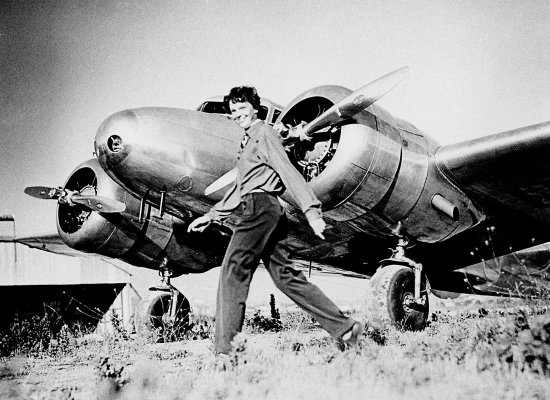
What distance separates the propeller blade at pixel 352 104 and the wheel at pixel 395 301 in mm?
2014

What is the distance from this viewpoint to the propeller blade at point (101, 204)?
7.07 meters

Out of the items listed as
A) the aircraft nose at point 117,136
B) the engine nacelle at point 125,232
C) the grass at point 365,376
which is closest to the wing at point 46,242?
the engine nacelle at point 125,232

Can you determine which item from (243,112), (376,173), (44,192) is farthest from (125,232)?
(243,112)

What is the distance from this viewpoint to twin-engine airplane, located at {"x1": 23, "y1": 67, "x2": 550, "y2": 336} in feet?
18.8

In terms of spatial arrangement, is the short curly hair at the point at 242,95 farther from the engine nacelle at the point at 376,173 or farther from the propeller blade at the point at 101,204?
the propeller blade at the point at 101,204

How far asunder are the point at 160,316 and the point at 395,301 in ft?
12.6

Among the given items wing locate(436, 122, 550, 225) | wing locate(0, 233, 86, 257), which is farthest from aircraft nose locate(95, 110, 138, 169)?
wing locate(0, 233, 86, 257)

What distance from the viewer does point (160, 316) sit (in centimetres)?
798

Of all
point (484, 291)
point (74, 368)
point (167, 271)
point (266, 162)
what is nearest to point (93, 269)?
point (167, 271)

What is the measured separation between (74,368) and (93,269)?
78.8 feet

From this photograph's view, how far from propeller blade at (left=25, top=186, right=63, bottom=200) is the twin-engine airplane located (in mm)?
25

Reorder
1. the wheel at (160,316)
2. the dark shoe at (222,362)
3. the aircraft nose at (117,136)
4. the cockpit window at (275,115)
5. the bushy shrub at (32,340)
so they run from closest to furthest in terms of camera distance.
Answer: the dark shoe at (222,362) → the aircraft nose at (117,136) → the bushy shrub at (32,340) → the cockpit window at (275,115) → the wheel at (160,316)

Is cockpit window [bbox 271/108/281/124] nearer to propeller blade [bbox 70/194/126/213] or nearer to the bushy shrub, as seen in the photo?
propeller blade [bbox 70/194/126/213]

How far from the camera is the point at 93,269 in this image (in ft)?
88.6
